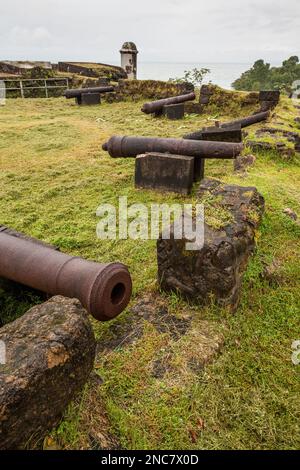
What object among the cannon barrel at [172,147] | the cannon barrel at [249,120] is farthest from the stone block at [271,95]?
the cannon barrel at [172,147]

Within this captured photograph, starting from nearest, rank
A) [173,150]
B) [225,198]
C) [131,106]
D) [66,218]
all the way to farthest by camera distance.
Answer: [225,198] → [66,218] → [173,150] → [131,106]

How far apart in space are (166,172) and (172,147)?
1.56 ft

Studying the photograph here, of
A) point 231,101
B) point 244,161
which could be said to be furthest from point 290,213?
point 231,101

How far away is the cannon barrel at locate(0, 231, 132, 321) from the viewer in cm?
292

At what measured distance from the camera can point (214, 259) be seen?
343cm

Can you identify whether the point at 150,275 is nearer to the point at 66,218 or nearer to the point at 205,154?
the point at 66,218

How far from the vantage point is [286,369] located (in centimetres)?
297

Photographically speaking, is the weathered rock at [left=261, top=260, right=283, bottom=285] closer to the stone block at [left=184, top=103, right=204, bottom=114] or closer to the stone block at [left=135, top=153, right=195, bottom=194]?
the stone block at [left=135, top=153, right=195, bottom=194]

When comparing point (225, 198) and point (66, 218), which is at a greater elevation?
point (225, 198)

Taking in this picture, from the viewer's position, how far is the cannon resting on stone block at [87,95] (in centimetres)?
1775

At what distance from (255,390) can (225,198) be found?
2275 mm

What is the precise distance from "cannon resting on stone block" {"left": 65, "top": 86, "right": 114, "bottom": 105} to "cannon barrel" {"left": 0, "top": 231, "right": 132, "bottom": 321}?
15884 mm

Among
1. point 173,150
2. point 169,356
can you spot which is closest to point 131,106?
point 173,150
